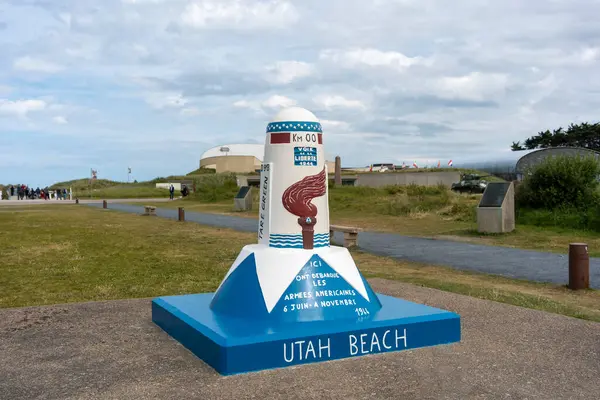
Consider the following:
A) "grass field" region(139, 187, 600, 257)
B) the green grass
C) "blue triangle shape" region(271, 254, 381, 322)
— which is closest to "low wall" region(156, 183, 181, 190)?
"grass field" region(139, 187, 600, 257)

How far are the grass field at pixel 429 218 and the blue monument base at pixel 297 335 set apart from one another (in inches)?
388

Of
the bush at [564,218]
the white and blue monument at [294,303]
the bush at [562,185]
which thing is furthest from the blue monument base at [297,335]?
the bush at [562,185]

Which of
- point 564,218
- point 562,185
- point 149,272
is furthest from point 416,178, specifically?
point 149,272

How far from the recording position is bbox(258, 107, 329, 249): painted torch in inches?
245

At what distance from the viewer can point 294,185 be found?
6.25 metres

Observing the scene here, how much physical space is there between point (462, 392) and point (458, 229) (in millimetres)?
15891

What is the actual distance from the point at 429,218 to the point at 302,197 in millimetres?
19297

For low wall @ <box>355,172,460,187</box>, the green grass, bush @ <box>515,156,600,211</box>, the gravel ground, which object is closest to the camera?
the gravel ground

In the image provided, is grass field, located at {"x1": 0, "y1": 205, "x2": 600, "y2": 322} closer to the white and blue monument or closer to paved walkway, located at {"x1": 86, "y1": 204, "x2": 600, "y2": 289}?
paved walkway, located at {"x1": 86, "y1": 204, "x2": 600, "y2": 289}

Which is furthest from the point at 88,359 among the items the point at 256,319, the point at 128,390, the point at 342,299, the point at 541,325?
the point at 541,325

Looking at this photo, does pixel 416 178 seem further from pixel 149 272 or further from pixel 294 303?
pixel 294 303

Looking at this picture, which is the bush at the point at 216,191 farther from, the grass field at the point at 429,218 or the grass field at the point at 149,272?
the grass field at the point at 149,272

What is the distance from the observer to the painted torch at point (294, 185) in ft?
20.4

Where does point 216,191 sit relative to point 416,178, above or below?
below
